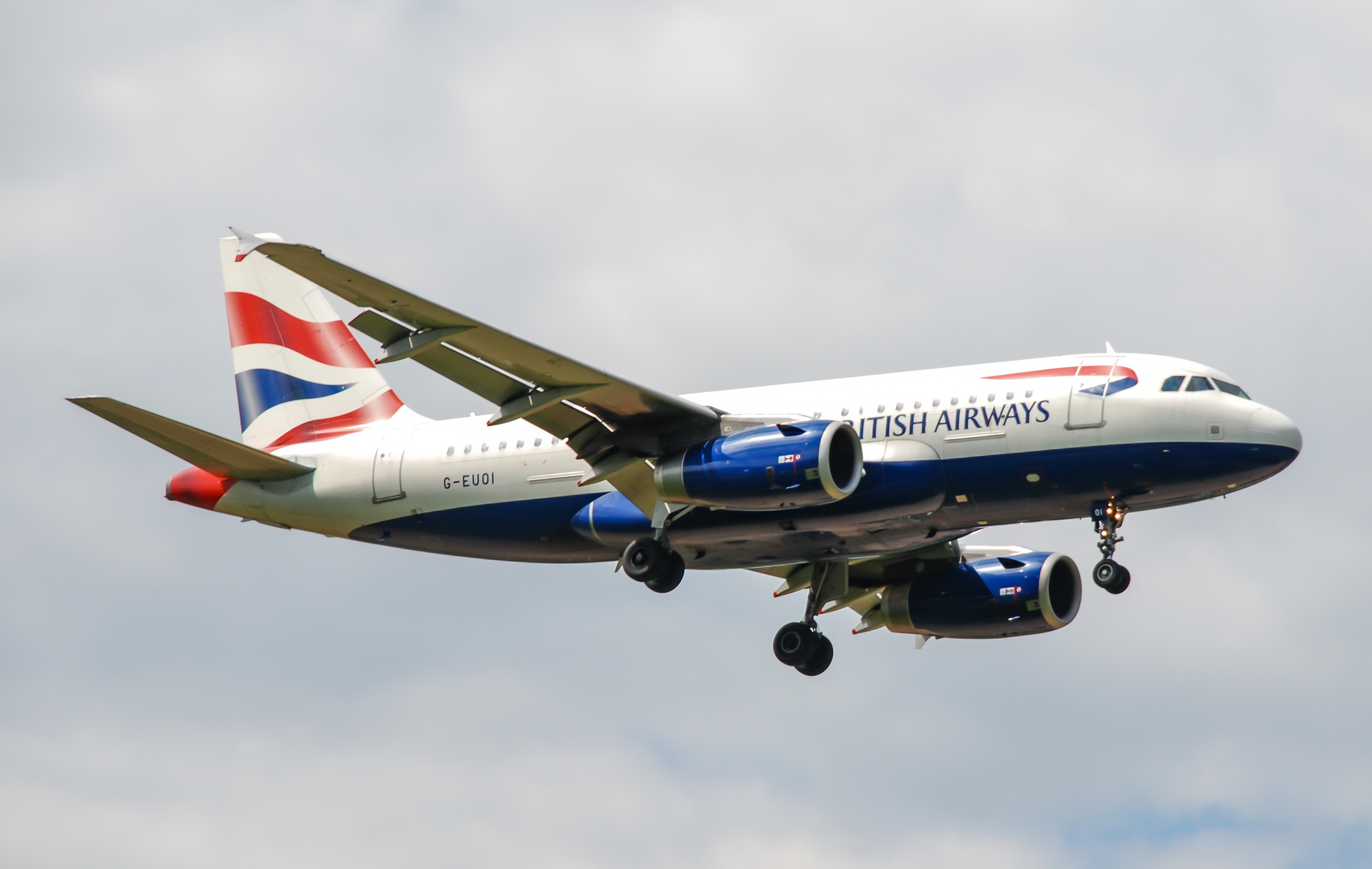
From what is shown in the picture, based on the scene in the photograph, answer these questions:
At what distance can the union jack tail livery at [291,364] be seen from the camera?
43094 mm

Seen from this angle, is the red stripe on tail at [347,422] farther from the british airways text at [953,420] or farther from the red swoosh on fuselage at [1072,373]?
the red swoosh on fuselage at [1072,373]

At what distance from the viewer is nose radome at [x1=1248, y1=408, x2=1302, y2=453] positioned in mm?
34062

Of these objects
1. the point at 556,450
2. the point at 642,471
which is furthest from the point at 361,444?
the point at 642,471

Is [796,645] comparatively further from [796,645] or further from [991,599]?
[991,599]

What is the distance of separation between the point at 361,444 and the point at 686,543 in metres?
8.60

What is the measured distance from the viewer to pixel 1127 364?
115ft

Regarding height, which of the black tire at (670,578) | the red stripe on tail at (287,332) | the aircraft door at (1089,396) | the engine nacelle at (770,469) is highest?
the red stripe on tail at (287,332)

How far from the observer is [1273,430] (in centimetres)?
3412

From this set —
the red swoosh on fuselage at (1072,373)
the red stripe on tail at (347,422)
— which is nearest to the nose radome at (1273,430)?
the red swoosh on fuselage at (1072,373)

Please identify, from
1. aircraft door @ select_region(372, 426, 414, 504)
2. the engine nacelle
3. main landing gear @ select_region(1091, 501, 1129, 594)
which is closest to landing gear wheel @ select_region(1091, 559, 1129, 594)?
main landing gear @ select_region(1091, 501, 1129, 594)

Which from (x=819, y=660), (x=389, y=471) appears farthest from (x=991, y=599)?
(x=389, y=471)

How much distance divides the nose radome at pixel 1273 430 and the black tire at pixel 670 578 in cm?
1152

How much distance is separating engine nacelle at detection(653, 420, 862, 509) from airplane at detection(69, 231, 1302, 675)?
0.04 meters

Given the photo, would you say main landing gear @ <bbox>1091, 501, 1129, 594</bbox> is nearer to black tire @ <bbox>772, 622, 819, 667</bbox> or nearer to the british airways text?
the british airways text
